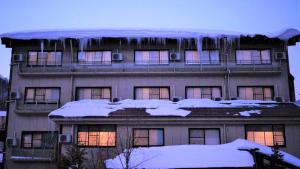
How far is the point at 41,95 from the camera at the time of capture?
2392cm

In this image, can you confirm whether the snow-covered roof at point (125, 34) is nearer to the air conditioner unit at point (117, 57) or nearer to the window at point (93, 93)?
the air conditioner unit at point (117, 57)

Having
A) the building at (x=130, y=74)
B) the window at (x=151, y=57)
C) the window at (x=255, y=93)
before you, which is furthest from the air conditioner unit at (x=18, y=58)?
the window at (x=255, y=93)

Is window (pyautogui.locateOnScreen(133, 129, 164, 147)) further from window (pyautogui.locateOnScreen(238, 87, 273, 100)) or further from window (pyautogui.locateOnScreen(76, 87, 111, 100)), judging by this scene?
window (pyautogui.locateOnScreen(238, 87, 273, 100))

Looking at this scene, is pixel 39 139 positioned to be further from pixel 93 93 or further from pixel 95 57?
pixel 95 57

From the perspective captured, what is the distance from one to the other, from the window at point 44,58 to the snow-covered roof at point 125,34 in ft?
4.04

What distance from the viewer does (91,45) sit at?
24531 millimetres

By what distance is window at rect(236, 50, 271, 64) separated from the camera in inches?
951

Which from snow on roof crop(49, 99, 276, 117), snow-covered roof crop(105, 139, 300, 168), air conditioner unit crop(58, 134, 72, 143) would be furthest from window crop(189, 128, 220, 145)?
air conditioner unit crop(58, 134, 72, 143)

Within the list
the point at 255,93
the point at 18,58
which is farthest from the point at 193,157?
the point at 18,58

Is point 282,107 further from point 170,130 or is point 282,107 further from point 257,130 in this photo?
point 170,130

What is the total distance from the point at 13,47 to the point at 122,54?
8029mm

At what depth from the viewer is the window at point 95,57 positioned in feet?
79.8

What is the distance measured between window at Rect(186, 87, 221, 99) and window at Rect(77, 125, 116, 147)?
21.4ft

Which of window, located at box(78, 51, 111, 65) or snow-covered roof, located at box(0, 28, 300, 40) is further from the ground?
snow-covered roof, located at box(0, 28, 300, 40)
